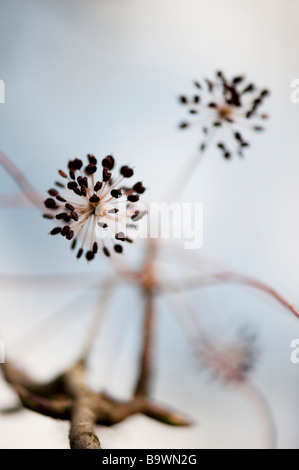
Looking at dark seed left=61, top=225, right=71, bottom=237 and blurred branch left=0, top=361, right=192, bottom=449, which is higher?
dark seed left=61, top=225, right=71, bottom=237

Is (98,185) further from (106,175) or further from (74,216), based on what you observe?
(74,216)

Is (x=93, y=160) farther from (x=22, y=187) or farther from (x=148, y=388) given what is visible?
(x=148, y=388)

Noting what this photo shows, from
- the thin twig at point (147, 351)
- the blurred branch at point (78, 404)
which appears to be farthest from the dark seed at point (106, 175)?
the thin twig at point (147, 351)

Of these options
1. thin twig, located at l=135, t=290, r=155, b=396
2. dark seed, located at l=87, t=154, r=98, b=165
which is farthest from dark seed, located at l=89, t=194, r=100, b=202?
thin twig, located at l=135, t=290, r=155, b=396

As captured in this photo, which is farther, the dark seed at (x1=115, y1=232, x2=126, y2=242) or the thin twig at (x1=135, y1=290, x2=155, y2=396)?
the thin twig at (x1=135, y1=290, x2=155, y2=396)

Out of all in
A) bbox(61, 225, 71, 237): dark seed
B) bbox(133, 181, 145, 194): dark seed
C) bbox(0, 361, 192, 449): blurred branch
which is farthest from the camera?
bbox(133, 181, 145, 194): dark seed

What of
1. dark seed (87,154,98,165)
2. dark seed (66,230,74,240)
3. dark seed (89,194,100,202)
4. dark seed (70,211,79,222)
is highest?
dark seed (87,154,98,165)

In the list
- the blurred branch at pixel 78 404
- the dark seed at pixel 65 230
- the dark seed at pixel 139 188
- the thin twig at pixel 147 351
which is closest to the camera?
the blurred branch at pixel 78 404

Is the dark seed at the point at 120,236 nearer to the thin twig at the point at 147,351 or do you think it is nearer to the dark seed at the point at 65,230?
the dark seed at the point at 65,230

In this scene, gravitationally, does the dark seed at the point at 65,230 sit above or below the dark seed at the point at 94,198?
below

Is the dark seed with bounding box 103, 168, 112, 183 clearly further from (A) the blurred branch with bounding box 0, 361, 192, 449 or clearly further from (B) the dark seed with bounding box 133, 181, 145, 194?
(A) the blurred branch with bounding box 0, 361, 192, 449

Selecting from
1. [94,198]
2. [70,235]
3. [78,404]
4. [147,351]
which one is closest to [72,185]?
[94,198]
